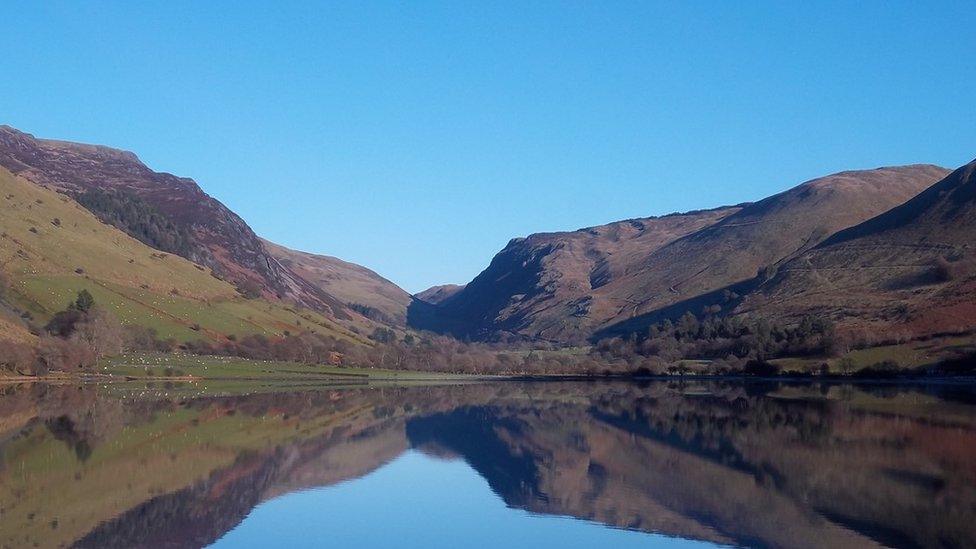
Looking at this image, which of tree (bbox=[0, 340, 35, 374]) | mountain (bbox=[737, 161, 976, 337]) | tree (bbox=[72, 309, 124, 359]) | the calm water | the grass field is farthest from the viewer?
mountain (bbox=[737, 161, 976, 337])

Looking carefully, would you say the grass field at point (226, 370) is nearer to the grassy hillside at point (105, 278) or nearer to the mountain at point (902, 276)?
the grassy hillside at point (105, 278)

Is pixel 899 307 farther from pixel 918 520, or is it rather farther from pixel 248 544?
pixel 248 544

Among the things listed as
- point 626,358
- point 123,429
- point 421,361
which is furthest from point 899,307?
point 123,429

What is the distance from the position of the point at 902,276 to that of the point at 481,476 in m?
134

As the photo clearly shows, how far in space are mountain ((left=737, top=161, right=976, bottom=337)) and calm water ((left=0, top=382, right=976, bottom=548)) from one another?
59271 mm

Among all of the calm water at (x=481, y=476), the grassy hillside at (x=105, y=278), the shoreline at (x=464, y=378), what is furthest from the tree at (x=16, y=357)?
the calm water at (x=481, y=476)

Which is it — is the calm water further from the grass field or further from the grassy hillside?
the grassy hillside

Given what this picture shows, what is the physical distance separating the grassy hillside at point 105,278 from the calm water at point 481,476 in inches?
1967

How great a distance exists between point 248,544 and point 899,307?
5008 inches

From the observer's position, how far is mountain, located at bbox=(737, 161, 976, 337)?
129125 mm

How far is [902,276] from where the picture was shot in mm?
158375

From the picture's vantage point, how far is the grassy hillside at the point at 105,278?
120 meters

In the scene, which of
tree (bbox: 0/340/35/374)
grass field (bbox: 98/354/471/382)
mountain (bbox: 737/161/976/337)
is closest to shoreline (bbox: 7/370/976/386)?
grass field (bbox: 98/354/471/382)

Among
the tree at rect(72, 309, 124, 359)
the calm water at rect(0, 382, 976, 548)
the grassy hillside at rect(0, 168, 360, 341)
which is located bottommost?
the calm water at rect(0, 382, 976, 548)
